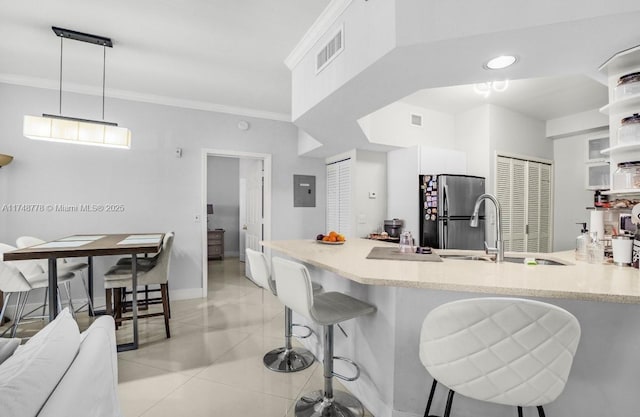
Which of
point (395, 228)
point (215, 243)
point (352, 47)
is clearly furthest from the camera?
point (215, 243)

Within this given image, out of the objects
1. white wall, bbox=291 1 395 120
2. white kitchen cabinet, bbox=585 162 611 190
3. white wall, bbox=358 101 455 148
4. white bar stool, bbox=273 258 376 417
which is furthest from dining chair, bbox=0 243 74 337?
white kitchen cabinet, bbox=585 162 611 190

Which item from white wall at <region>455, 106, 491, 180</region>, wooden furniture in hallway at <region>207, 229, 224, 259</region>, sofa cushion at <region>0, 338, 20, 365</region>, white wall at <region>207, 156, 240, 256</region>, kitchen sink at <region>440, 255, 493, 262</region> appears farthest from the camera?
white wall at <region>207, 156, 240, 256</region>

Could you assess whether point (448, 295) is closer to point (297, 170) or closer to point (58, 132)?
point (58, 132)

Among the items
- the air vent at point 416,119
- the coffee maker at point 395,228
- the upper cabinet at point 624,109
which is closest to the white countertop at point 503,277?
the upper cabinet at point 624,109

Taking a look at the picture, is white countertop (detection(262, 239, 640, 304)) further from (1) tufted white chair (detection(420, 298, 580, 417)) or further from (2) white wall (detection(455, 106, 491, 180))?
(2) white wall (detection(455, 106, 491, 180))

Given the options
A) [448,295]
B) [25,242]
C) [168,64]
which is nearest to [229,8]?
[168,64]

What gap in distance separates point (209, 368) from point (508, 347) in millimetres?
2166

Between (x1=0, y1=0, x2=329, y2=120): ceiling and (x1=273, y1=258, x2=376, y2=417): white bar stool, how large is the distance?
6.26ft

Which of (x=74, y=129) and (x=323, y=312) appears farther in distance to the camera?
(x=74, y=129)

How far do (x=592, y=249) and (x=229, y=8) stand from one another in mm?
2914

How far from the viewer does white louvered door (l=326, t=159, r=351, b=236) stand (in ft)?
14.6

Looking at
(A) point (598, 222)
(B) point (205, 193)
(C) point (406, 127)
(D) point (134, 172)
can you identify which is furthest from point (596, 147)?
(D) point (134, 172)

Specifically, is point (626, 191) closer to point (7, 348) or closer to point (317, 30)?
point (317, 30)

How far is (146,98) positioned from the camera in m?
3.93
